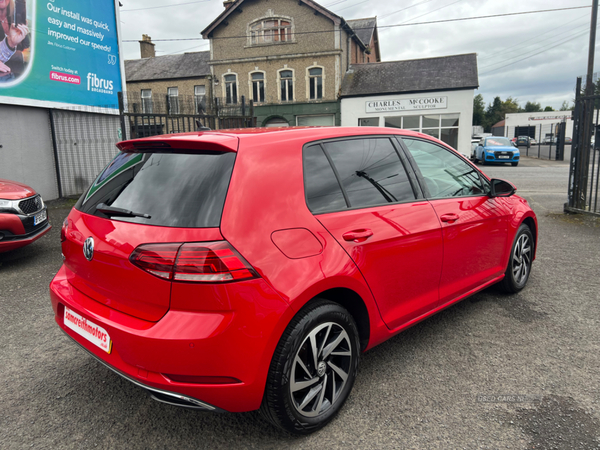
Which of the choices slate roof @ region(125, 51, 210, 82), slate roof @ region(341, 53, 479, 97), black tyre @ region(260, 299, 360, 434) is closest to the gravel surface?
black tyre @ region(260, 299, 360, 434)

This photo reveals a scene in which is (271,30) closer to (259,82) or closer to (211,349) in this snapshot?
(259,82)

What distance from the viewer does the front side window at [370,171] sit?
8.41 ft

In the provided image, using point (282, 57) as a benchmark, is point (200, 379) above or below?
below

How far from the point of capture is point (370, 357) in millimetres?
3088

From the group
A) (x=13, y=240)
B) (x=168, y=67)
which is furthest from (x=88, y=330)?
(x=168, y=67)

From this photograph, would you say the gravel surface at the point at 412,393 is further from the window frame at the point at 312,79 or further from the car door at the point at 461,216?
the window frame at the point at 312,79

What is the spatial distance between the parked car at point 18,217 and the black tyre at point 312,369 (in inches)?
178

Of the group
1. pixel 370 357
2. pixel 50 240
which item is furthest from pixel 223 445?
pixel 50 240

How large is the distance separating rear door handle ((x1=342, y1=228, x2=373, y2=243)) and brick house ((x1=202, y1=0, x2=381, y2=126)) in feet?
91.7

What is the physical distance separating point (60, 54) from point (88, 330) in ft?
35.4

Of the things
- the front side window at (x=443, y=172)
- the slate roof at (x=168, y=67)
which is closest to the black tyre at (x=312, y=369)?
the front side window at (x=443, y=172)

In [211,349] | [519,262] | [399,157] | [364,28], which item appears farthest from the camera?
[364,28]

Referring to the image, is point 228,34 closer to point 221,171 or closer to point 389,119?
point 389,119

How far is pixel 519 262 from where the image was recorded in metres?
4.15
